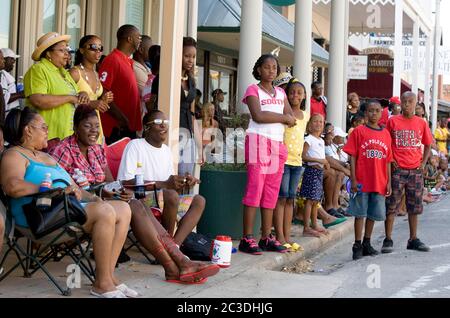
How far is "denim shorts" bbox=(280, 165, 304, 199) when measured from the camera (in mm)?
8922

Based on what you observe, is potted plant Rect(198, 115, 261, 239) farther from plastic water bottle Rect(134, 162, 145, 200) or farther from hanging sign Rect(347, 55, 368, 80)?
hanging sign Rect(347, 55, 368, 80)

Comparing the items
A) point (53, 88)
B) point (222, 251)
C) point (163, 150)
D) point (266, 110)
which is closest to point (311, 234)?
point (266, 110)

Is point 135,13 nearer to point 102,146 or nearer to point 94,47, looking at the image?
point 94,47

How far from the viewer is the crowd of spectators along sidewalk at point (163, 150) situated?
586 cm

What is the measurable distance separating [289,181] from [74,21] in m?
3.71

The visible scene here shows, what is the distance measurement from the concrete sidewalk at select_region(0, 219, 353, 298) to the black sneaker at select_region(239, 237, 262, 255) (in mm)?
81

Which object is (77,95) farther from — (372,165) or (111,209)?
(372,165)

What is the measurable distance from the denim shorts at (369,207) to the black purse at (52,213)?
4.28 meters

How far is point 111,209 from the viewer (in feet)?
18.9

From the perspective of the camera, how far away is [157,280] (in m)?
6.58

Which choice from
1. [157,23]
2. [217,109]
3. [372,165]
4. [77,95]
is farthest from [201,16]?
[77,95]

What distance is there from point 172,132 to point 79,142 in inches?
49.9

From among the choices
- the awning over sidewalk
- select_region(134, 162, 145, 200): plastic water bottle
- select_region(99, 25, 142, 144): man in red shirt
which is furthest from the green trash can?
the awning over sidewalk

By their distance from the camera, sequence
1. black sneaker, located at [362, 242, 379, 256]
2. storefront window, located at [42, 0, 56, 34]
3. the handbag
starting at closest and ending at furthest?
the handbag, black sneaker, located at [362, 242, 379, 256], storefront window, located at [42, 0, 56, 34]
